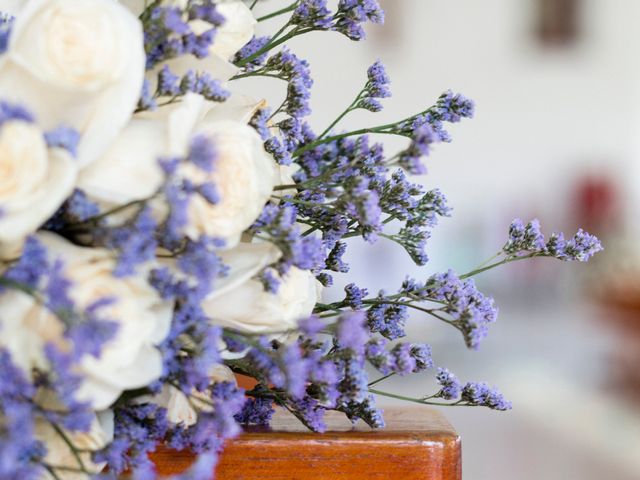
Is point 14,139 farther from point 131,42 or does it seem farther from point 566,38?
point 566,38

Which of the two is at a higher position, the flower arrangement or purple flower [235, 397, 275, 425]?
the flower arrangement

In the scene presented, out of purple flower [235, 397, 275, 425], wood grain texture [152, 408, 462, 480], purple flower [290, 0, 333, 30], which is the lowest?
purple flower [235, 397, 275, 425]

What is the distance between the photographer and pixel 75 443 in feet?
1.51

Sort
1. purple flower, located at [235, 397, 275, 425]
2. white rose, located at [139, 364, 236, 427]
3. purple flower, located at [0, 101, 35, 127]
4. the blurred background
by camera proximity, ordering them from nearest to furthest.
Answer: purple flower, located at [0, 101, 35, 127]
white rose, located at [139, 364, 236, 427]
purple flower, located at [235, 397, 275, 425]
the blurred background

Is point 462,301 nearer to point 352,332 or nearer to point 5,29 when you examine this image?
point 352,332

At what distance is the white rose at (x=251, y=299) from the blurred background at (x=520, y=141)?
577 cm

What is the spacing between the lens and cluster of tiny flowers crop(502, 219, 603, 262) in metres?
0.63

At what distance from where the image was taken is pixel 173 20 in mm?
465

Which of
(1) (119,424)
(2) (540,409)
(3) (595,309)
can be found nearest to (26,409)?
(1) (119,424)

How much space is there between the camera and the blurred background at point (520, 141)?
6812mm


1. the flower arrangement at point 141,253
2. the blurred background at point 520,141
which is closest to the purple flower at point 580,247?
the flower arrangement at point 141,253

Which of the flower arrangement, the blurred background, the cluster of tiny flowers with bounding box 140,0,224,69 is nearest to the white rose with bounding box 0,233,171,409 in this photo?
the flower arrangement

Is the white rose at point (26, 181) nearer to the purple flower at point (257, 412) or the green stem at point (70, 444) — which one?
the green stem at point (70, 444)

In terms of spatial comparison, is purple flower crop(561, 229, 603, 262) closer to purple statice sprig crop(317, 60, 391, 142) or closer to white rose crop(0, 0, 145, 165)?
purple statice sprig crop(317, 60, 391, 142)
